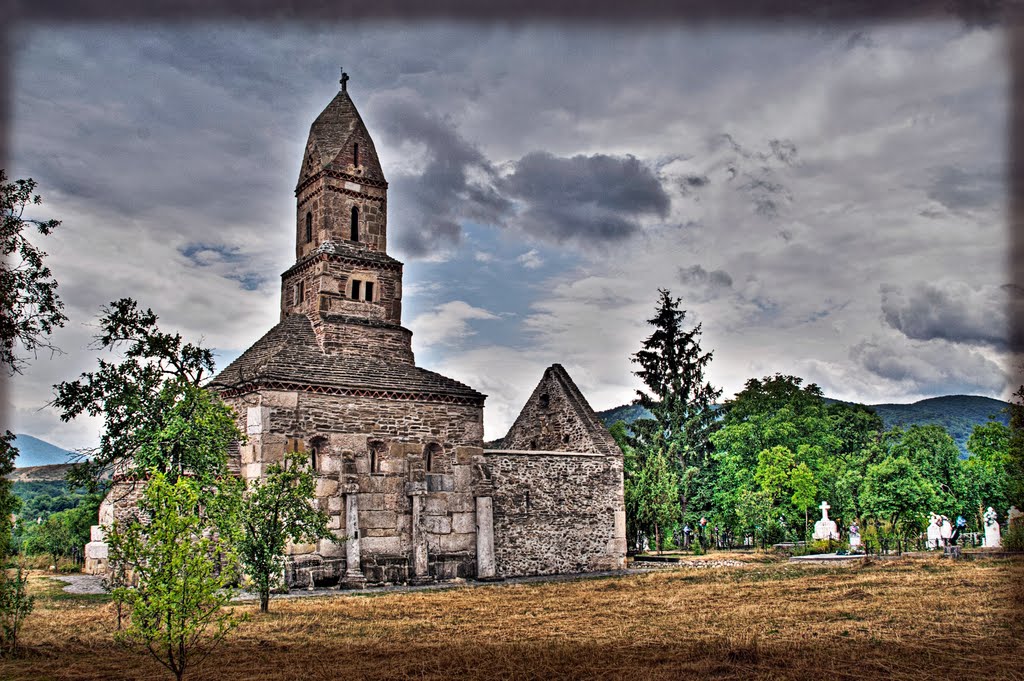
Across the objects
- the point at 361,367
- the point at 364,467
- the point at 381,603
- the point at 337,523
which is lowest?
the point at 381,603

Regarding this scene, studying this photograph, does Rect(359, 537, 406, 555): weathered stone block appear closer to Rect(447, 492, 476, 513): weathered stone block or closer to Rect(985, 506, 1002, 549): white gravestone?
Rect(447, 492, 476, 513): weathered stone block

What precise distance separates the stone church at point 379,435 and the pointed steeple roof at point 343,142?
0.18 ft

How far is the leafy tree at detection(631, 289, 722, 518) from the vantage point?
47.5 meters

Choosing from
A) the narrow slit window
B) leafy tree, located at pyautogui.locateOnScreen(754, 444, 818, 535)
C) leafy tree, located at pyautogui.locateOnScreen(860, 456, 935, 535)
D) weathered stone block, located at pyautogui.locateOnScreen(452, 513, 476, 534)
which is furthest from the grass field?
leafy tree, located at pyautogui.locateOnScreen(754, 444, 818, 535)

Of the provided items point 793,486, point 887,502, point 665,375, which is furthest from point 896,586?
point 665,375

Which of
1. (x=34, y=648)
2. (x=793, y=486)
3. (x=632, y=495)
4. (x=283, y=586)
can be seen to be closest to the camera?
(x=34, y=648)

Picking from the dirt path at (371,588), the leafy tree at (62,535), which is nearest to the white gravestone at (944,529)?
the dirt path at (371,588)

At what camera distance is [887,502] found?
29.9 metres

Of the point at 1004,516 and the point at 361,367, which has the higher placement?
the point at 361,367

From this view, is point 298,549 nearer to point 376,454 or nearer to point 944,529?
point 376,454

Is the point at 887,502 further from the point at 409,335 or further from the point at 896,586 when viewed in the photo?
the point at 409,335

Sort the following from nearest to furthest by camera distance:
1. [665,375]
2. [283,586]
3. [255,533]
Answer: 1. [255,533]
2. [283,586]
3. [665,375]

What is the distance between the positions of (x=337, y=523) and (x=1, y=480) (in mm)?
16852

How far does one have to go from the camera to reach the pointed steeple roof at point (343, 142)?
30.2 metres
